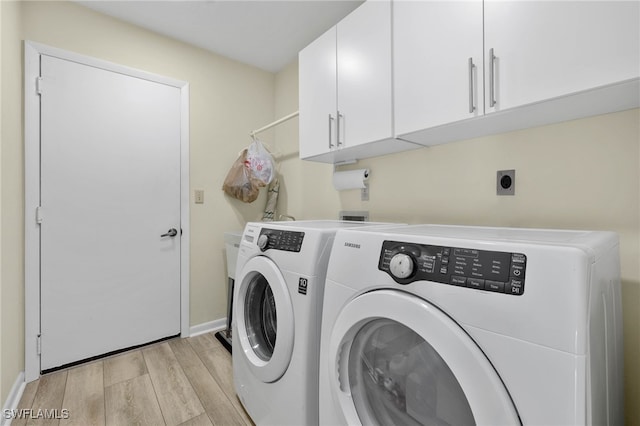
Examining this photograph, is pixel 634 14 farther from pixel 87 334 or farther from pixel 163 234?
pixel 87 334

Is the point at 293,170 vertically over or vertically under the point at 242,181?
over

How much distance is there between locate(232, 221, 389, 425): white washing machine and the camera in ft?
3.61

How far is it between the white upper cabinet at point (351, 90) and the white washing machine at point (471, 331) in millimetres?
743

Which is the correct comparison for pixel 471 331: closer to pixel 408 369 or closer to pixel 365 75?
pixel 408 369

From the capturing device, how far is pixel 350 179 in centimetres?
190

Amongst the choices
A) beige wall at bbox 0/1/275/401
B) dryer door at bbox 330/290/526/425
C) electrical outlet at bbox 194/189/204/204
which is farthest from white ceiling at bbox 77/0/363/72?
dryer door at bbox 330/290/526/425

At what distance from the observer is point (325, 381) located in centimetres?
95

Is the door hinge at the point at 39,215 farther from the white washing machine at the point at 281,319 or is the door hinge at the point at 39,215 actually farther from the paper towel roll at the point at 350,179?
the paper towel roll at the point at 350,179

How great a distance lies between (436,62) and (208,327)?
8.27ft

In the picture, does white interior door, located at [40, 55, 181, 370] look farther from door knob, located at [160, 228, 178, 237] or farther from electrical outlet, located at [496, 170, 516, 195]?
electrical outlet, located at [496, 170, 516, 195]

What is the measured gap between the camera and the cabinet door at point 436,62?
1064 millimetres

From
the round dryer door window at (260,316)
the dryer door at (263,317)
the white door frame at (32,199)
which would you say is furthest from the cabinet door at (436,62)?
the white door frame at (32,199)

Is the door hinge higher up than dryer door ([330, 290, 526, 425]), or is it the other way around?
the door hinge

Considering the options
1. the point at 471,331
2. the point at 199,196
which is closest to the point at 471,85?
the point at 471,331
